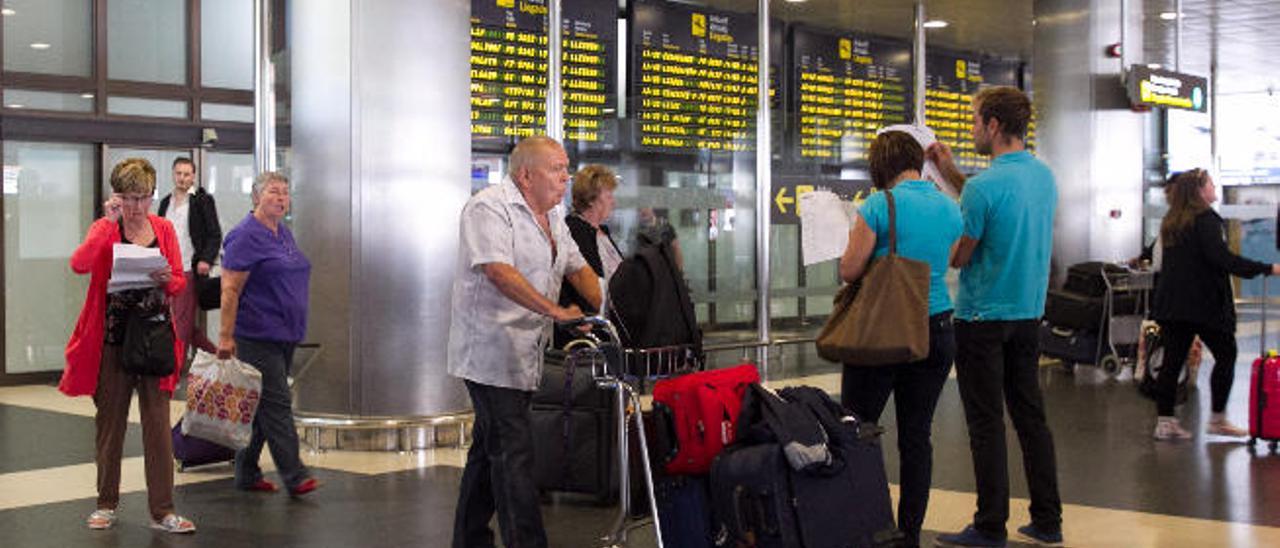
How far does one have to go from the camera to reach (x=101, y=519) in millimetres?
5832

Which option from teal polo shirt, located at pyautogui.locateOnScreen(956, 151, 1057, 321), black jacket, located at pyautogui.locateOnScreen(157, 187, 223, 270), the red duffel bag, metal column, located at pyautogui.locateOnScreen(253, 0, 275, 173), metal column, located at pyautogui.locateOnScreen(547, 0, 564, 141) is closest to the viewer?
the red duffel bag

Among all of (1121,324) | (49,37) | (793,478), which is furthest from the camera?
(49,37)

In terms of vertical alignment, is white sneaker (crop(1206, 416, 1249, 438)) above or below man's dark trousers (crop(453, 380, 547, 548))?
below

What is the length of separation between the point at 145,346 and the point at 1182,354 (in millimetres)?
5330

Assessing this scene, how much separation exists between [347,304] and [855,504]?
4.02 meters

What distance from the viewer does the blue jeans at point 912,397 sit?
196 inches

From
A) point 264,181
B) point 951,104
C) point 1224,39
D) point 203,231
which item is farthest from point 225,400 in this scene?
point 1224,39

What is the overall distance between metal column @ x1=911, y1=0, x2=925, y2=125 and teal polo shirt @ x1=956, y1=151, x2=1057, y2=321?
28.9ft

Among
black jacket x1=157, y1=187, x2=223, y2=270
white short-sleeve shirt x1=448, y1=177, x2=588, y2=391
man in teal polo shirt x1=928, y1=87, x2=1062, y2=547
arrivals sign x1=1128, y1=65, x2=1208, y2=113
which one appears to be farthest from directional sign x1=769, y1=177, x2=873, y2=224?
white short-sleeve shirt x1=448, y1=177, x2=588, y2=391

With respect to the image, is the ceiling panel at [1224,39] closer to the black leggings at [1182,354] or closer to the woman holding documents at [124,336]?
the black leggings at [1182,354]

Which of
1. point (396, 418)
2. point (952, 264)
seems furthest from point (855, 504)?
point (396, 418)

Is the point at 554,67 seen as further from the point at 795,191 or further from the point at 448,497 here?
the point at 448,497

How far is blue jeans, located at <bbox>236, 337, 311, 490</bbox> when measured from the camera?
21.4 ft

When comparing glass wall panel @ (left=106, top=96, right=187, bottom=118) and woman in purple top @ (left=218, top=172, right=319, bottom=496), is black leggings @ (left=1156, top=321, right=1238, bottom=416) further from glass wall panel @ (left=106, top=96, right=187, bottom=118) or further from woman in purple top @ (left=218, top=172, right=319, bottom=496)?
glass wall panel @ (left=106, top=96, right=187, bottom=118)
